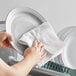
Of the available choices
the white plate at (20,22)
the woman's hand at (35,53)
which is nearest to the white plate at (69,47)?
the white plate at (20,22)

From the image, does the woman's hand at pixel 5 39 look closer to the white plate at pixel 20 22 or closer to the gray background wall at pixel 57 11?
the white plate at pixel 20 22

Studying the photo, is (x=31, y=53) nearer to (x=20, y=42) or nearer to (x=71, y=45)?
(x=20, y=42)

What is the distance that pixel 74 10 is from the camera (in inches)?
60.1

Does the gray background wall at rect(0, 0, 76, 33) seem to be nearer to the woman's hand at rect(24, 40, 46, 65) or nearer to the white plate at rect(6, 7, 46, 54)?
the white plate at rect(6, 7, 46, 54)

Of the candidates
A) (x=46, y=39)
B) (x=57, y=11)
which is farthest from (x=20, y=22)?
(x=57, y=11)

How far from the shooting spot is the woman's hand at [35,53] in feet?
2.67

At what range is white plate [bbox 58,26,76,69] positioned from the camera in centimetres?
122

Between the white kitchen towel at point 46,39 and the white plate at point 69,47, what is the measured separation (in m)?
0.19

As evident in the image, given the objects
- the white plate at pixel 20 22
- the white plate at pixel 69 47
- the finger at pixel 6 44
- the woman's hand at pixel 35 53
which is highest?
the white plate at pixel 20 22

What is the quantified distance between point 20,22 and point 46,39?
15 cm

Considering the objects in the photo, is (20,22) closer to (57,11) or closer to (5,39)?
(5,39)

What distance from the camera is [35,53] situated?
2.75ft

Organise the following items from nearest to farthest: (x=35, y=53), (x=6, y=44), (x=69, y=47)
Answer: (x=35, y=53)
(x=6, y=44)
(x=69, y=47)

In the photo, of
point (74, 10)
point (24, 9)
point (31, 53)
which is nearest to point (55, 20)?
point (74, 10)
